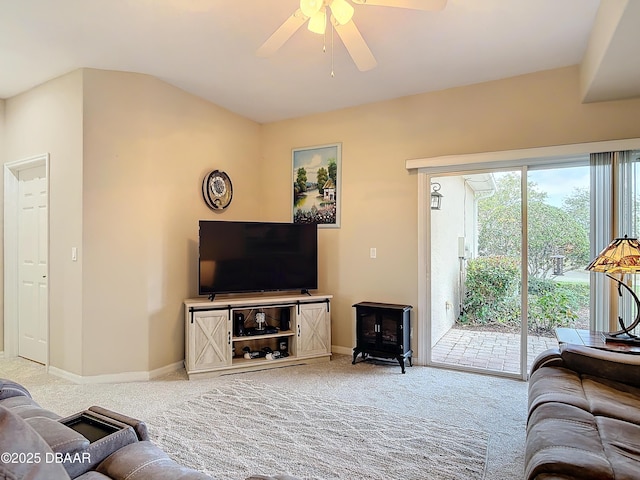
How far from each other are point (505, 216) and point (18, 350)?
17.6 feet

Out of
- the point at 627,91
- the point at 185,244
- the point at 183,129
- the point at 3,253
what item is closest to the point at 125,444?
the point at 185,244

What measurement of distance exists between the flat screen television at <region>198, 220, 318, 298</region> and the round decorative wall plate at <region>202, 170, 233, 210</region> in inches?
19.3

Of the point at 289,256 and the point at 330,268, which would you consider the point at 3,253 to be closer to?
the point at 289,256

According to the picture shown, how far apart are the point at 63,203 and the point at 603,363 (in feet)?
14.4

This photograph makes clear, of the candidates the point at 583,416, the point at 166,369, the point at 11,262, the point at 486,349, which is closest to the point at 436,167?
the point at 486,349

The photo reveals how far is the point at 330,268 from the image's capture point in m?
4.58

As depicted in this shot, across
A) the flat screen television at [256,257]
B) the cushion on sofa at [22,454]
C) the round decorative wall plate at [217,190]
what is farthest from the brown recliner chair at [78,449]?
the round decorative wall plate at [217,190]

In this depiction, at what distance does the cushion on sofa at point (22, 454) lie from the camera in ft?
2.36

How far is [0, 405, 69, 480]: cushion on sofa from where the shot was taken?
72 cm

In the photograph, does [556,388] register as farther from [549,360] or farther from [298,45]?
[298,45]

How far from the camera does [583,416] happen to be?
165cm

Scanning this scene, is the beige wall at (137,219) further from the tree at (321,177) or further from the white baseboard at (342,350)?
the white baseboard at (342,350)

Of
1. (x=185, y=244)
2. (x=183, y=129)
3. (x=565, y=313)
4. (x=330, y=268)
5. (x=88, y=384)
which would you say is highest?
(x=183, y=129)

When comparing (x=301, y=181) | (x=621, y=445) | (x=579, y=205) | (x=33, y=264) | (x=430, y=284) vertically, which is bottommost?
(x=621, y=445)
